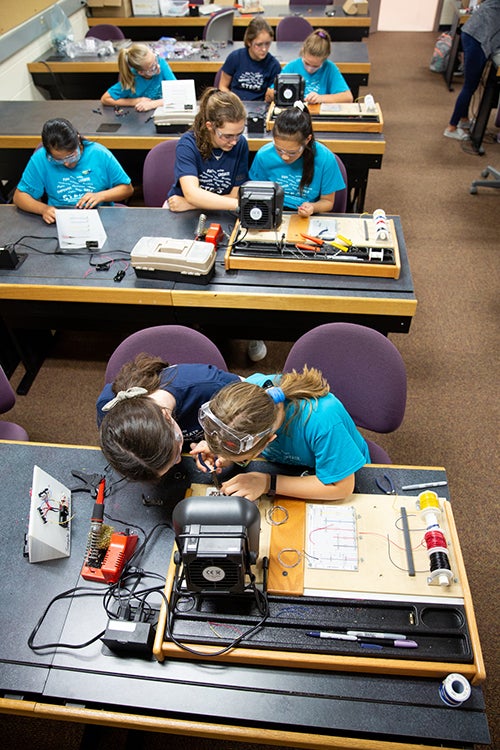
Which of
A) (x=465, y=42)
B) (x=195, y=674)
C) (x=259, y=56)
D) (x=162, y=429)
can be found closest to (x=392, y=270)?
(x=162, y=429)

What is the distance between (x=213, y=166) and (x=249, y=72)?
1539 mm

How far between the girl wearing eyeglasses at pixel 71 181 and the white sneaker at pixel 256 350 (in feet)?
3.44

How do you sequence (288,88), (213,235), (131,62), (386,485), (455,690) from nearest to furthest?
(455,690) → (386,485) → (213,235) → (288,88) → (131,62)

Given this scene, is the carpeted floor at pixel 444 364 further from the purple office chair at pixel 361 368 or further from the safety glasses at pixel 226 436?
the safety glasses at pixel 226 436

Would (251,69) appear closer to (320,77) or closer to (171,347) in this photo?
(320,77)

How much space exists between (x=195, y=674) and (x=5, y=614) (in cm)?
50

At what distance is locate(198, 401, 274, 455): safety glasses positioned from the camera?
4.06ft

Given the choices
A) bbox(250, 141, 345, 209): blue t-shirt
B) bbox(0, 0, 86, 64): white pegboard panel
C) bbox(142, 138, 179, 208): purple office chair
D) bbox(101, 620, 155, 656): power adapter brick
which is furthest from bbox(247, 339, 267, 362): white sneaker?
bbox(0, 0, 86, 64): white pegboard panel

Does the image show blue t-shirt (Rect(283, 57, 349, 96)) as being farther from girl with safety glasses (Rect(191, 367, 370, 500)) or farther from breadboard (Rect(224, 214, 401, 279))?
girl with safety glasses (Rect(191, 367, 370, 500))

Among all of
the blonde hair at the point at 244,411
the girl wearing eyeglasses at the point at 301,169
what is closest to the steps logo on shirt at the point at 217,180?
the girl wearing eyeglasses at the point at 301,169

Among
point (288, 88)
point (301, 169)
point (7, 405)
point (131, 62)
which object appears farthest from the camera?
point (131, 62)

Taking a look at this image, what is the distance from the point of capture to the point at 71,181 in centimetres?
267

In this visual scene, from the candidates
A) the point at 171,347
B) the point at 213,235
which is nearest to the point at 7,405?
the point at 171,347

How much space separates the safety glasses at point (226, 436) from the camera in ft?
4.06
